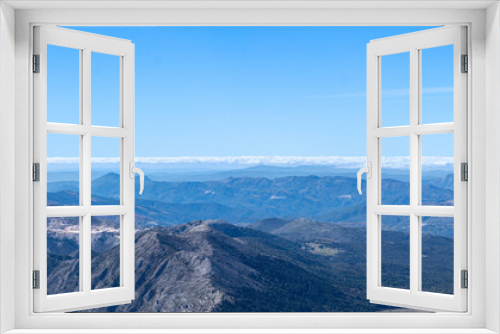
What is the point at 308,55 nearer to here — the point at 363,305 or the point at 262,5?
the point at 363,305

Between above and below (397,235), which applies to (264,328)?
above

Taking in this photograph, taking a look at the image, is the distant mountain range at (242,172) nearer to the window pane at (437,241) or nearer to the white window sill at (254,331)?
the window pane at (437,241)

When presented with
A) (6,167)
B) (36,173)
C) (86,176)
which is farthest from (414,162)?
→ (6,167)

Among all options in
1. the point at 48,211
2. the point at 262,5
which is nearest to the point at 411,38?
the point at 262,5

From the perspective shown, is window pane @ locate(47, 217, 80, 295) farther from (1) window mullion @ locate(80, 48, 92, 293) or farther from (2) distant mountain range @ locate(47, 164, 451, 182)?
(1) window mullion @ locate(80, 48, 92, 293)

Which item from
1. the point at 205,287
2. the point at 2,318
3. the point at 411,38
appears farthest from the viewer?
the point at 205,287

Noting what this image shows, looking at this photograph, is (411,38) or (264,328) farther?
(411,38)
